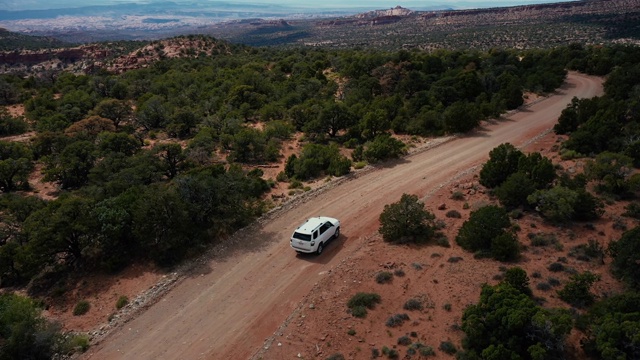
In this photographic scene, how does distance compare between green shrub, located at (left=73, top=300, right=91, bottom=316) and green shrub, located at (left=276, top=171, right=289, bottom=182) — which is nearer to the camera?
green shrub, located at (left=73, top=300, right=91, bottom=316)

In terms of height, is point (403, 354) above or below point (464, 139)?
below

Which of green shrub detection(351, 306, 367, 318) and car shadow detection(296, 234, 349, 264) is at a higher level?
car shadow detection(296, 234, 349, 264)

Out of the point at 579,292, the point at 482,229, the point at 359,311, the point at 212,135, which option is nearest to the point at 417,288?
the point at 359,311

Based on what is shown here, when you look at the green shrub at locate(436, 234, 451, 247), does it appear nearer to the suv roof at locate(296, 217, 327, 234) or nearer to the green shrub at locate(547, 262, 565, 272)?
the green shrub at locate(547, 262, 565, 272)

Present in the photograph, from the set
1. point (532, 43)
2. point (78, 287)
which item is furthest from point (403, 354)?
point (532, 43)

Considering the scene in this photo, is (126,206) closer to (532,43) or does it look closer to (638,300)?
(638,300)

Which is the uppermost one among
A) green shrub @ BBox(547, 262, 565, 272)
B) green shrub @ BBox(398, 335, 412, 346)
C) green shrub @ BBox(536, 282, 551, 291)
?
green shrub @ BBox(547, 262, 565, 272)

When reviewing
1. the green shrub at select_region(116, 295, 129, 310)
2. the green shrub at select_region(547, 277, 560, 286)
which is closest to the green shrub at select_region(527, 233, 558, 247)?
the green shrub at select_region(547, 277, 560, 286)

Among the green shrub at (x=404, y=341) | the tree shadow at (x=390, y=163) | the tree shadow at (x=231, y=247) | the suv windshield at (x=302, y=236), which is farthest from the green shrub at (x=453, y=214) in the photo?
the green shrub at (x=404, y=341)
